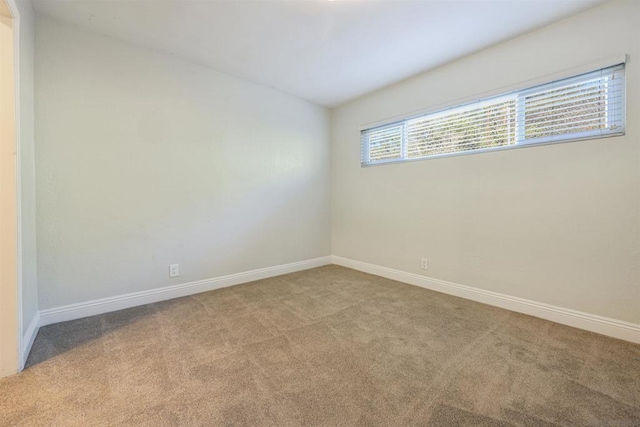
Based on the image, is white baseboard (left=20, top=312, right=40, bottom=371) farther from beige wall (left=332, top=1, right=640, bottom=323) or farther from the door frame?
beige wall (left=332, top=1, right=640, bottom=323)

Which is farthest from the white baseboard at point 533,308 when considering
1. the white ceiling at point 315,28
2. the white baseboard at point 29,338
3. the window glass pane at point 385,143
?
the white baseboard at point 29,338

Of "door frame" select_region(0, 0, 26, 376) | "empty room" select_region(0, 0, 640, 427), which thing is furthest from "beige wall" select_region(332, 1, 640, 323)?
"door frame" select_region(0, 0, 26, 376)

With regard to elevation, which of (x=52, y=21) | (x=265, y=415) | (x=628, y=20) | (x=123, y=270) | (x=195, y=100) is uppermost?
(x=52, y=21)

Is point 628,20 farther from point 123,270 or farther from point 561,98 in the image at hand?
point 123,270

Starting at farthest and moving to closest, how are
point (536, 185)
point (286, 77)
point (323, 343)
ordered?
point (286, 77)
point (536, 185)
point (323, 343)

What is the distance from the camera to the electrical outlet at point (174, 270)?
105 inches

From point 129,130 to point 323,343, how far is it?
8.37 feet

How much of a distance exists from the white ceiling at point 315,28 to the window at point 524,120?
1.76 feet

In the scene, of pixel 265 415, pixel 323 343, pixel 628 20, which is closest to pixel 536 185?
pixel 628 20

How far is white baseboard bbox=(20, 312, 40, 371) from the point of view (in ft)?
5.15

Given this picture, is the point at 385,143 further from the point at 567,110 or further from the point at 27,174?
the point at 27,174

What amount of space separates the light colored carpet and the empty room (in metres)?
0.02

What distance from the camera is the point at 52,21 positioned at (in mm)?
2084

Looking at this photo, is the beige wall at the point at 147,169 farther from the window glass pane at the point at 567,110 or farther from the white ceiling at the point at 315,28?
the window glass pane at the point at 567,110
